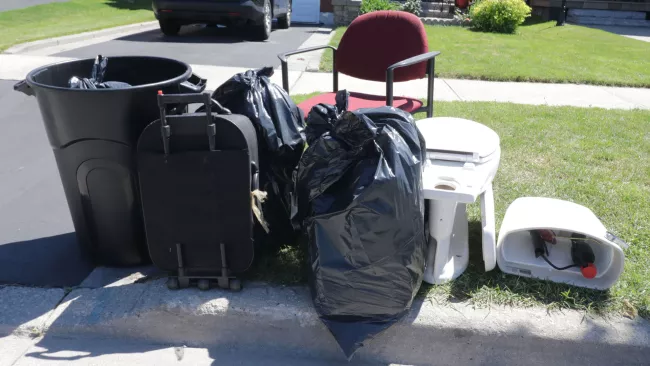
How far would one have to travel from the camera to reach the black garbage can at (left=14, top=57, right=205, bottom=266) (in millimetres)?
2320

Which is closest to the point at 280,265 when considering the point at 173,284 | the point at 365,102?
the point at 173,284

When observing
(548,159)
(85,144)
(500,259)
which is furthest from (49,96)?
(548,159)

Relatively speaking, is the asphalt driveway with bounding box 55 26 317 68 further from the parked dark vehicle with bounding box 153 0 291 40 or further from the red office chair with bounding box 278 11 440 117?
the red office chair with bounding box 278 11 440 117

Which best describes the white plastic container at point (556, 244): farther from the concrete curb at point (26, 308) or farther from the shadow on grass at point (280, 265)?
the concrete curb at point (26, 308)

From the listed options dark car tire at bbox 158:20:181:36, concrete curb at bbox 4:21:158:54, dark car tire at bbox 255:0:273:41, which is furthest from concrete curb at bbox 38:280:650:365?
dark car tire at bbox 158:20:181:36

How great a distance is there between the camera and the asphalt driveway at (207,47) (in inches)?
328

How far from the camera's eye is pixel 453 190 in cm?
234

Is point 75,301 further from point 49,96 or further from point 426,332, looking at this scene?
point 426,332

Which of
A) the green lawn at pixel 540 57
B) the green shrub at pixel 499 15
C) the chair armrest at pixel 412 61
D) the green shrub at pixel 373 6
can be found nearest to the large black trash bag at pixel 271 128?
the chair armrest at pixel 412 61

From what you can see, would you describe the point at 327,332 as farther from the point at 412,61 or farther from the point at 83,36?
the point at 83,36

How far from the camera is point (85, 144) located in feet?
7.82

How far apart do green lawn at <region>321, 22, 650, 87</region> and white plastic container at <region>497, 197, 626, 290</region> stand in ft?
16.4

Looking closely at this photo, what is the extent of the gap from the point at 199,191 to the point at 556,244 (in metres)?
1.77

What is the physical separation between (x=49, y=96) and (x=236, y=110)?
801 mm
